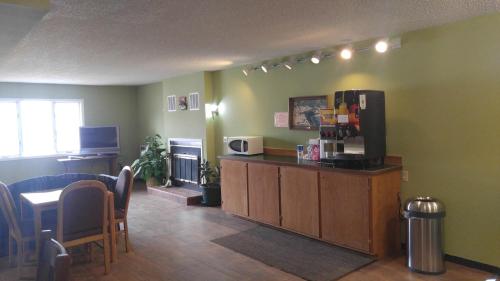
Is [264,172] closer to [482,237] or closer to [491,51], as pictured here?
[482,237]

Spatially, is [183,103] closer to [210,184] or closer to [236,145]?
[210,184]

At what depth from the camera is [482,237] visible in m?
3.55

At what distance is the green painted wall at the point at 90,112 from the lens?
25.4 ft

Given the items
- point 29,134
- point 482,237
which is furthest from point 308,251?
point 29,134

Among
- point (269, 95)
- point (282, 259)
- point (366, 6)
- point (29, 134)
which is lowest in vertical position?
point (282, 259)

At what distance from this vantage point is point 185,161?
291 inches

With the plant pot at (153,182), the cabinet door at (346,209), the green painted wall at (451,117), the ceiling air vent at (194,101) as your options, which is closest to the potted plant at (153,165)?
the plant pot at (153,182)

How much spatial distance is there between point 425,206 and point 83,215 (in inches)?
126

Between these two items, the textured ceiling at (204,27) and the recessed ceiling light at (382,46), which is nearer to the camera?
the textured ceiling at (204,27)

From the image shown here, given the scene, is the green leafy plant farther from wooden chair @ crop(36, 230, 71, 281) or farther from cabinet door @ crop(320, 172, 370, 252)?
wooden chair @ crop(36, 230, 71, 281)

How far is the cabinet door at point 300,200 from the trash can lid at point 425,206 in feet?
3.34

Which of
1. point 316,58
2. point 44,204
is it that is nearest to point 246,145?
point 316,58

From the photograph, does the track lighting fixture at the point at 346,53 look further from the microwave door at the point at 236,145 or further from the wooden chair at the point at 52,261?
the wooden chair at the point at 52,261

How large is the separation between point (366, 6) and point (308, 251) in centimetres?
253
